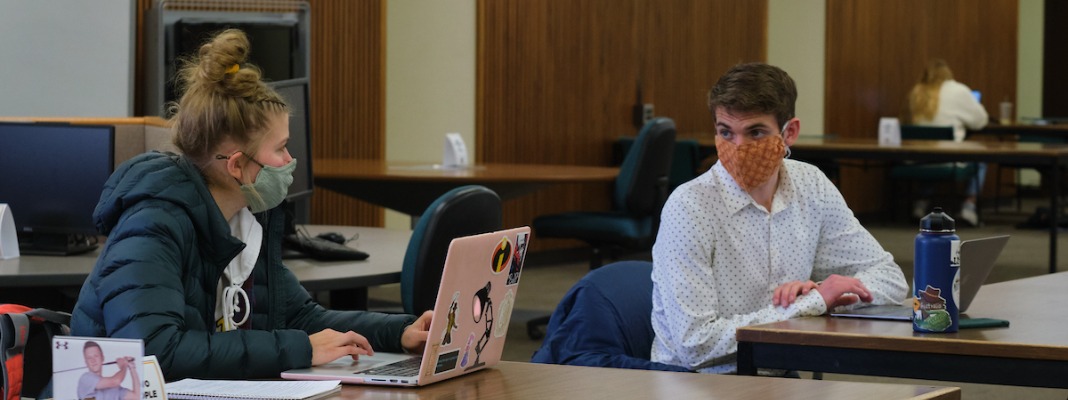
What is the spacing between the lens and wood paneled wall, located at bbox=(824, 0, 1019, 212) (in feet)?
39.8

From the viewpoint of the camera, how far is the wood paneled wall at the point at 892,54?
39.8ft

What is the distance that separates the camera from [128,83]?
19.6ft

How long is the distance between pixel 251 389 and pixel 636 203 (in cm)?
487

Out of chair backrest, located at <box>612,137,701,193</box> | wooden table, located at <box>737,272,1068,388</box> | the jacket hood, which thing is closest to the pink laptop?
the jacket hood

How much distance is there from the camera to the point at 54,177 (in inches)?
149

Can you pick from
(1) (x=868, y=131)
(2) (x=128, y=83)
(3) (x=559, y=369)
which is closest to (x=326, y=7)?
(2) (x=128, y=83)

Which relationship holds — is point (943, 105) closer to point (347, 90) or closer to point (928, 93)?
point (928, 93)

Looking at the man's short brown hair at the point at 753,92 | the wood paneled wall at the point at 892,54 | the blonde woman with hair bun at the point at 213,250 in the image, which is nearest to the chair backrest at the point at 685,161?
the wood paneled wall at the point at 892,54

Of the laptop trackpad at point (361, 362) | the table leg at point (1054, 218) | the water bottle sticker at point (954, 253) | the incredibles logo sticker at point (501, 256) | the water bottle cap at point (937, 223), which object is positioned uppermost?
the water bottle cap at point (937, 223)

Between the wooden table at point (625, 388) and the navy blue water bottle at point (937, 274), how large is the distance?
0.42 metres

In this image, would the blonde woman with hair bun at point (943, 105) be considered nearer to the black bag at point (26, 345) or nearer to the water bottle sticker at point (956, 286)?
the water bottle sticker at point (956, 286)

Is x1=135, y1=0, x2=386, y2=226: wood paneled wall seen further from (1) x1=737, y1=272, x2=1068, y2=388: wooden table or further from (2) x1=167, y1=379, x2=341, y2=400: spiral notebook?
(2) x1=167, y1=379, x2=341, y2=400: spiral notebook

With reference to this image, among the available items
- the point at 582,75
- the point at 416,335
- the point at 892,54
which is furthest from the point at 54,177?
the point at 892,54

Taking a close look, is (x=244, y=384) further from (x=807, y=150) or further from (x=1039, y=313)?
(x=807, y=150)
